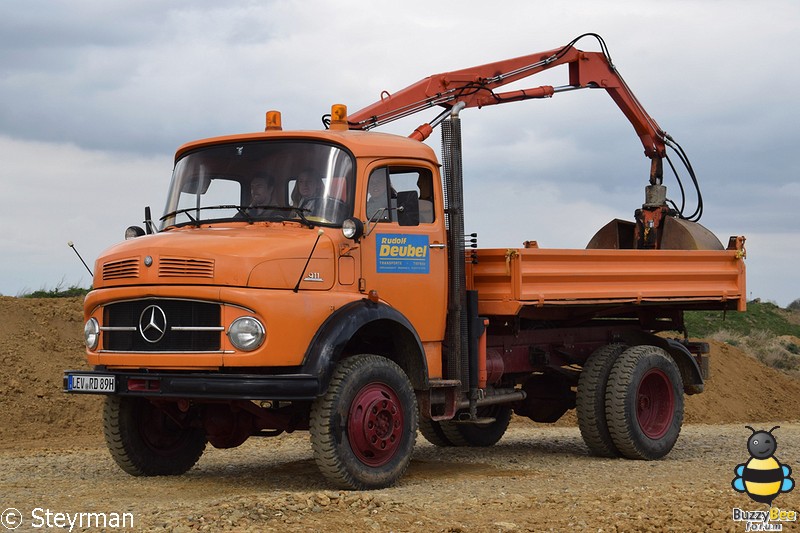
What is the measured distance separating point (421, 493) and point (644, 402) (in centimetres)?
443

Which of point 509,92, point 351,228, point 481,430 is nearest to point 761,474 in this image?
point 351,228

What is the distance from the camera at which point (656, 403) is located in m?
12.9

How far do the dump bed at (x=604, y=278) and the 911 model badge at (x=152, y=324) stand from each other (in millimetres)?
3503

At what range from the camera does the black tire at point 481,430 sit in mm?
13664

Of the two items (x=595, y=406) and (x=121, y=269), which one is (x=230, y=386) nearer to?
(x=121, y=269)

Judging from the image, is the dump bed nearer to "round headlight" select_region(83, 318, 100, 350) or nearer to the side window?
the side window

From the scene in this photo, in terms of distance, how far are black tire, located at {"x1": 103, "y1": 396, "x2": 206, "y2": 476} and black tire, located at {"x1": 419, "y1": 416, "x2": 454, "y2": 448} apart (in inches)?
139

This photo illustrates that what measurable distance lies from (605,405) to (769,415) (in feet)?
36.7

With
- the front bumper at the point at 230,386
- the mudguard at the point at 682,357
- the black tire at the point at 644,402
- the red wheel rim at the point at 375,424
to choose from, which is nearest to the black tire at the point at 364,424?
the red wheel rim at the point at 375,424

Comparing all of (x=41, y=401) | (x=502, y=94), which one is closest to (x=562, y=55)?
(x=502, y=94)

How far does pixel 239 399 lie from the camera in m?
8.84

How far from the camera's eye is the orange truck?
353 inches

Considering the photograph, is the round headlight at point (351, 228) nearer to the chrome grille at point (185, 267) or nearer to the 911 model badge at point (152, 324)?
the chrome grille at point (185, 267)

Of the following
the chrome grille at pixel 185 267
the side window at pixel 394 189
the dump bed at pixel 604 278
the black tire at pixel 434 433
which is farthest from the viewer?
the black tire at pixel 434 433
